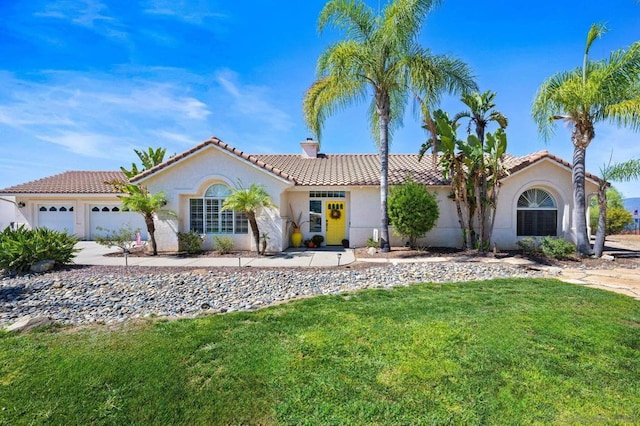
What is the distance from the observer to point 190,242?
582 inches

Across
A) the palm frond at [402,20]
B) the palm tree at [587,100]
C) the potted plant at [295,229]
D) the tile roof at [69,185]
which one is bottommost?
the potted plant at [295,229]

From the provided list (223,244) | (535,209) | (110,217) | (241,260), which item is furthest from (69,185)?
(535,209)

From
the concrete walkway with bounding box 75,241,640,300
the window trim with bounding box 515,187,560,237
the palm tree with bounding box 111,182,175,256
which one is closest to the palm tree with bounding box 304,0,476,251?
the concrete walkway with bounding box 75,241,640,300

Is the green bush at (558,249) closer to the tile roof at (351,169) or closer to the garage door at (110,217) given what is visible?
the tile roof at (351,169)

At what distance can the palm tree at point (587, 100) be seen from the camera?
11750 mm

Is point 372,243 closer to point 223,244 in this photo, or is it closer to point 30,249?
point 223,244

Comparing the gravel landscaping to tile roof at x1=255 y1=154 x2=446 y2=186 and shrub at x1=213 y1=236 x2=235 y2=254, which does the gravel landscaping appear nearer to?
shrub at x1=213 y1=236 x2=235 y2=254

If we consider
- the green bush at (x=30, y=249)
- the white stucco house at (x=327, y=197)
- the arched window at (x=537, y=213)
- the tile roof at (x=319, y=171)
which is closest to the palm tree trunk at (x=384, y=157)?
the white stucco house at (x=327, y=197)

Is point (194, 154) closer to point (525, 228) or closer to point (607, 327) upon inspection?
point (607, 327)

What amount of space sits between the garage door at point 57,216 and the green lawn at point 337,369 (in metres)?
19.7

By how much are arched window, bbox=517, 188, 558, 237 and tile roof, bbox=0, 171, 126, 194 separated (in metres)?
24.1

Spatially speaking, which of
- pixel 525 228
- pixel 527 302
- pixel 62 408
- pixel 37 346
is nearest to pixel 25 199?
pixel 37 346

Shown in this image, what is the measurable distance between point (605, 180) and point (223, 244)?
56.7ft

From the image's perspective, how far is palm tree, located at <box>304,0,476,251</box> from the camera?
1268 cm
